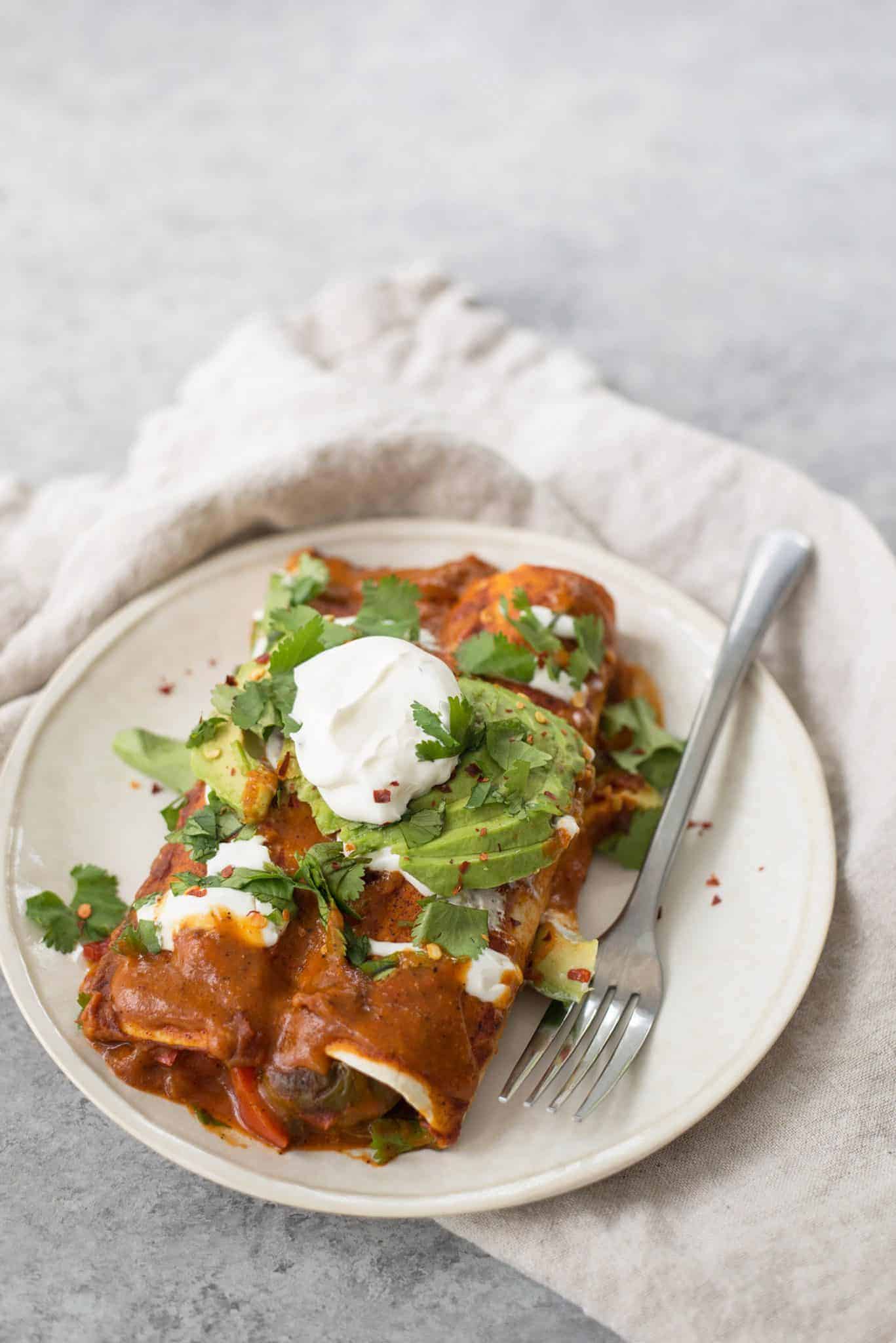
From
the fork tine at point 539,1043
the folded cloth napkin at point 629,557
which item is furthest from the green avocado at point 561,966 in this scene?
the folded cloth napkin at point 629,557

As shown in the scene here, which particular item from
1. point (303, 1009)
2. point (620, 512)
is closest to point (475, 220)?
point (620, 512)

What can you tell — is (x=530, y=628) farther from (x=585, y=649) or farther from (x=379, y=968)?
(x=379, y=968)

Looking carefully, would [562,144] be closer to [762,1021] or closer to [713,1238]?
[762,1021]

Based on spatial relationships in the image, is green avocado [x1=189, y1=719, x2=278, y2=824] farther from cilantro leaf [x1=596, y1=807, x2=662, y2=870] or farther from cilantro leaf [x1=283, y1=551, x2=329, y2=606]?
cilantro leaf [x1=596, y1=807, x2=662, y2=870]

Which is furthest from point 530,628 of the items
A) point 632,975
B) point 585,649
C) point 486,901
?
point 632,975

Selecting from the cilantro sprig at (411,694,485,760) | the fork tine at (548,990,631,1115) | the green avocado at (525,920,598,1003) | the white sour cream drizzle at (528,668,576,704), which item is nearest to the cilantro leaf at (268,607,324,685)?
the cilantro sprig at (411,694,485,760)

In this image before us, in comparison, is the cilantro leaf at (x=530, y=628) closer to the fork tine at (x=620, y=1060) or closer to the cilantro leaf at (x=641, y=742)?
the cilantro leaf at (x=641, y=742)

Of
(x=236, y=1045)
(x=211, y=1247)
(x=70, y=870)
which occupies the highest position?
Answer: (x=236, y=1045)
